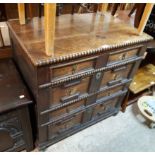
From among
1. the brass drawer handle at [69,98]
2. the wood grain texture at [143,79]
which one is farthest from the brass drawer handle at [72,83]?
the wood grain texture at [143,79]

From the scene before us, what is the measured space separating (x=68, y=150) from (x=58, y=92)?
26.5 inches

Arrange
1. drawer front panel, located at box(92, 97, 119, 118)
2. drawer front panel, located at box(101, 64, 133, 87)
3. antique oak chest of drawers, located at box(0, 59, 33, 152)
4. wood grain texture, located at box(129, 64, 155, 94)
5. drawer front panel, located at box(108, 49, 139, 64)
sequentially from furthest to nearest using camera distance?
1. wood grain texture, located at box(129, 64, 155, 94)
2. drawer front panel, located at box(92, 97, 119, 118)
3. drawer front panel, located at box(101, 64, 133, 87)
4. drawer front panel, located at box(108, 49, 139, 64)
5. antique oak chest of drawers, located at box(0, 59, 33, 152)

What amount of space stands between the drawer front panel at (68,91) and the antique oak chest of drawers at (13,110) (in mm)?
156

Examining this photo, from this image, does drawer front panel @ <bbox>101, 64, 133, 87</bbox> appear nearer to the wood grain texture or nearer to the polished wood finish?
the wood grain texture

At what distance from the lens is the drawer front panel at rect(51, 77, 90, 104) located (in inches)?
39.2

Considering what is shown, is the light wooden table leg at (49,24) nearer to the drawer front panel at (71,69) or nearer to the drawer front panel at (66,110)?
the drawer front panel at (71,69)

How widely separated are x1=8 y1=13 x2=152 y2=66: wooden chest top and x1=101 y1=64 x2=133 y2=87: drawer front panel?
0.22m

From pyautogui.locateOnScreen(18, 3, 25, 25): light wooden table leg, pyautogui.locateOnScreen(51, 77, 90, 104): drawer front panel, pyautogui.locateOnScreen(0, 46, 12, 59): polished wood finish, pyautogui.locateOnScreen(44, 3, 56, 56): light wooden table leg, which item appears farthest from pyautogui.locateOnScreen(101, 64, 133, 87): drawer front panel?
pyautogui.locateOnScreen(0, 46, 12, 59): polished wood finish

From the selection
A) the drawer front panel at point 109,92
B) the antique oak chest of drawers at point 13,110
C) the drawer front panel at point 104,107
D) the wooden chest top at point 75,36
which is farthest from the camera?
the drawer front panel at point 104,107

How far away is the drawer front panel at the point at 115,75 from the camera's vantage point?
117cm

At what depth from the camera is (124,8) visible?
1.74m

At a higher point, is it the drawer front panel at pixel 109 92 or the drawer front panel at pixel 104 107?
the drawer front panel at pixel 109 92

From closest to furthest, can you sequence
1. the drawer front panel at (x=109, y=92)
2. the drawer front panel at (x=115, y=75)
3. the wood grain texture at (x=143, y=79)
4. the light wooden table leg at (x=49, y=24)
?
the light wooden table leg at (x=49, y=24), the drawer front panel at (x=115, y=75), the drawer front panel at (x=109, y=92), the wood grain texture at (x=143, y=79)

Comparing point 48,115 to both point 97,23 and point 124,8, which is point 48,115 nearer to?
point 97,23
